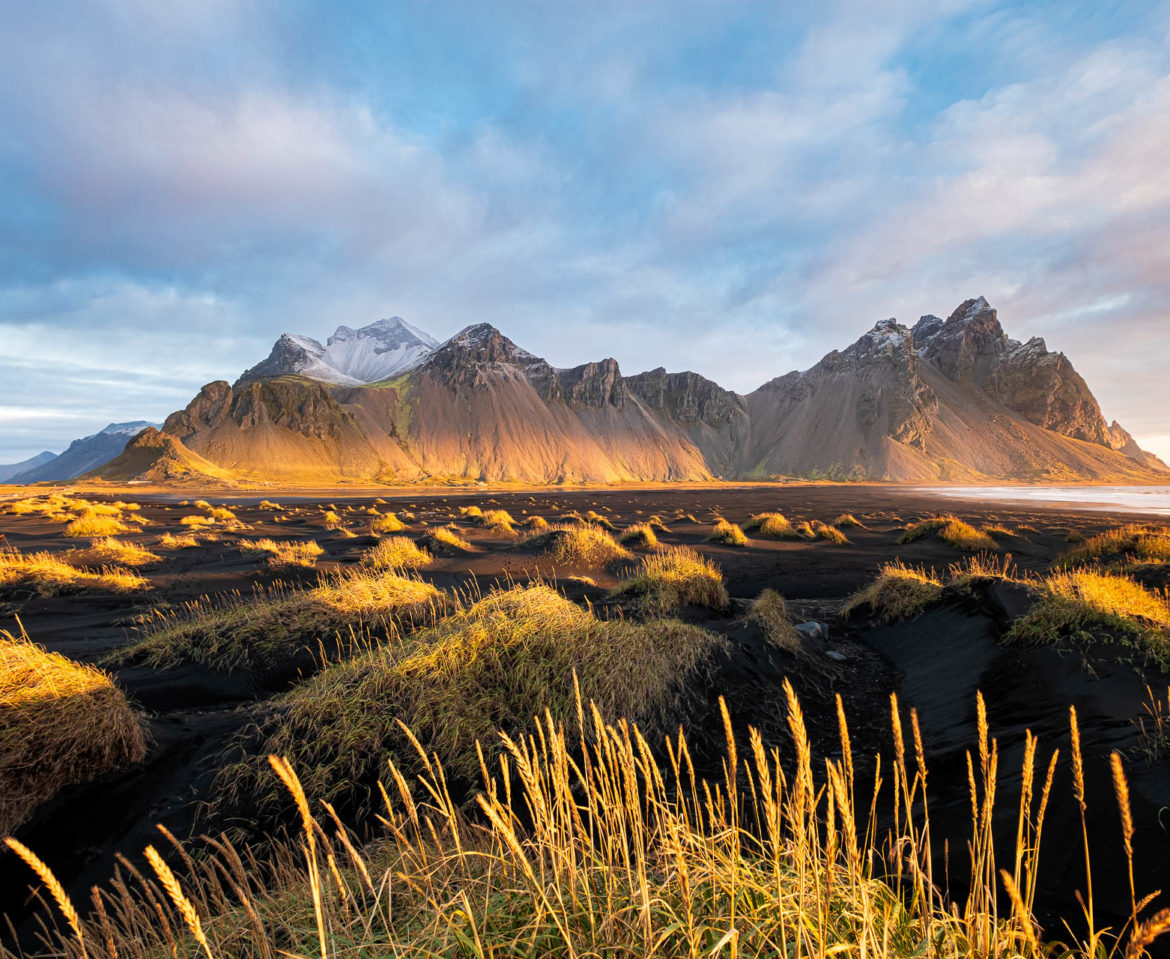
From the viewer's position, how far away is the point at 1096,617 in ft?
21.1

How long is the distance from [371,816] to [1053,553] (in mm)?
22261

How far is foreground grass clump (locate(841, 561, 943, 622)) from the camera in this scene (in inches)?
388

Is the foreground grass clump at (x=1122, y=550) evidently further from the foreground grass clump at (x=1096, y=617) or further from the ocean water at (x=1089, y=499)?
the ocean water at (x=1089, y=499)

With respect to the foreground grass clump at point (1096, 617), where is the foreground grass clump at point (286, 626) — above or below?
below

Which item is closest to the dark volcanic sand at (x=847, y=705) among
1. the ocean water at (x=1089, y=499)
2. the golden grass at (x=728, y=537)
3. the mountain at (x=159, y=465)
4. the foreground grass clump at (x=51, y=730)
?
the foreground grass clump at (x=51, y=730)

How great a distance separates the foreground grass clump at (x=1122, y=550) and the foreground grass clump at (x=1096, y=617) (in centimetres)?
→ 767

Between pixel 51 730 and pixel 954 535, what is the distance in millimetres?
23639

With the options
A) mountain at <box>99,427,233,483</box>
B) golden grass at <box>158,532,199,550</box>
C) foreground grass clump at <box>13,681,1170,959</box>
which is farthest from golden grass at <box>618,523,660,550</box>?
mountain at <box>99,427,233,483</box>

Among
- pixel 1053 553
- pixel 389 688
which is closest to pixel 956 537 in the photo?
pixel 1053 553

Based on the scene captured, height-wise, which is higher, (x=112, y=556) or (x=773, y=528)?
(x=773, y=528)

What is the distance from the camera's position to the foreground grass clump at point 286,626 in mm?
7676

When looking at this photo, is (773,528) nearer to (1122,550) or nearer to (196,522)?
(1122,550)

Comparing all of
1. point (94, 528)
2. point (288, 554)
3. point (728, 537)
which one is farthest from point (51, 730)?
point (94, 528)

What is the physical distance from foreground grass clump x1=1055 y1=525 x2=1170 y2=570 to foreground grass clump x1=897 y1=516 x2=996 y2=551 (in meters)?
3.33
